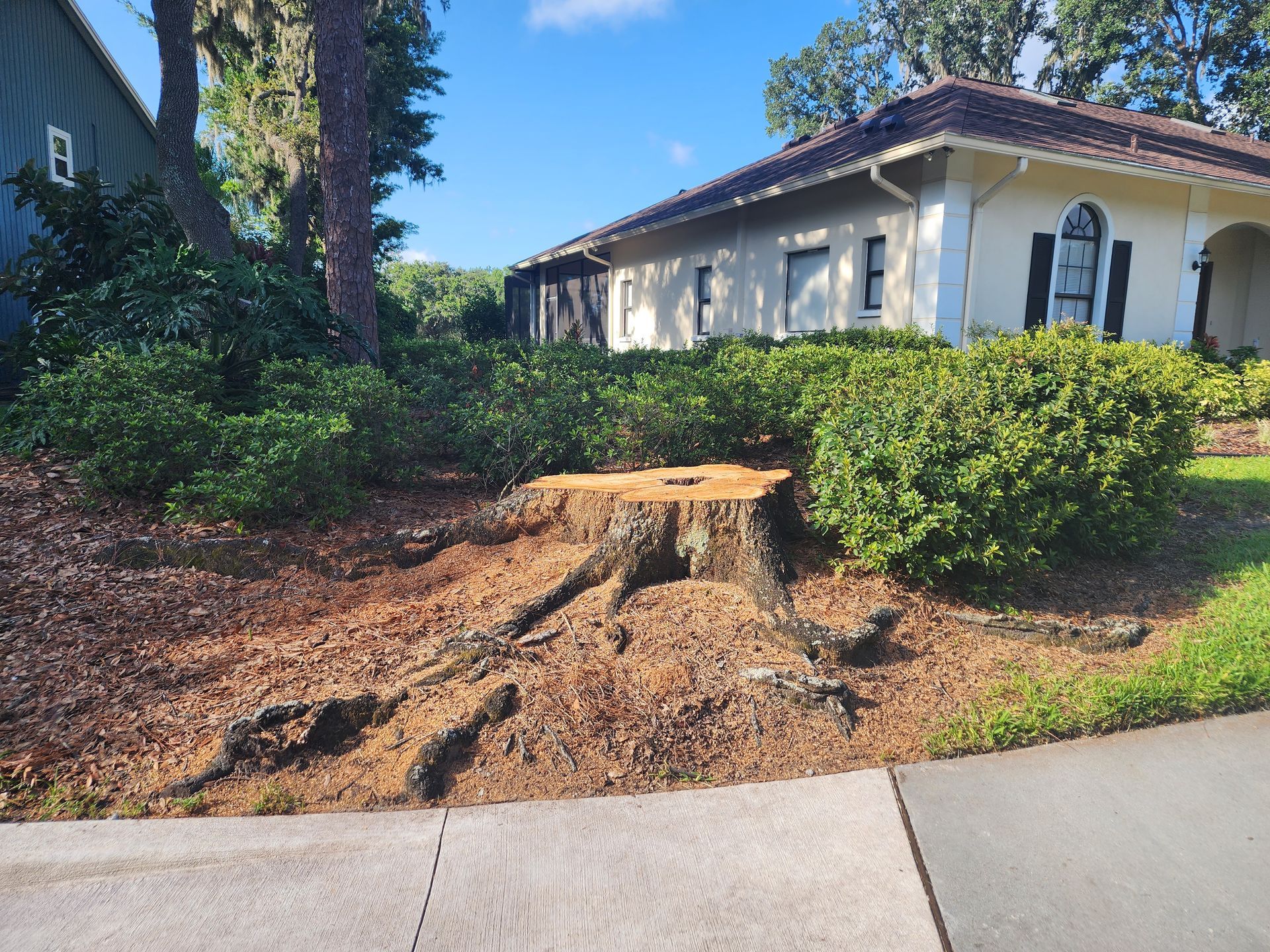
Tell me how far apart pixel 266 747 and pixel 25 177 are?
7984 millimetres

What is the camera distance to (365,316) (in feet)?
28.3

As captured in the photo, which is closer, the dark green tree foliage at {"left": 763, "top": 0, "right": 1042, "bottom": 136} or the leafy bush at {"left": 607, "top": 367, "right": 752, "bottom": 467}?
the leafy bush at {"left": 607, "top": 367, "right": 752, "bottom": 467}

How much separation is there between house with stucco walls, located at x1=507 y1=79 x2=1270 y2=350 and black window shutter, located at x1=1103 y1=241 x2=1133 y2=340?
33 millimetres

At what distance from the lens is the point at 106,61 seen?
49.2 feet

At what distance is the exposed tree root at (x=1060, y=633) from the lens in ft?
13.7

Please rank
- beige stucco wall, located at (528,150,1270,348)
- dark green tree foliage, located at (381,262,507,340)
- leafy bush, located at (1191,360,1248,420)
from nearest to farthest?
leafy bush, located at (1191,360,1248,420)
beige stucco wall, located at (528,150,1270,348)
dark green tree foliage, located at (381,262,507,340)

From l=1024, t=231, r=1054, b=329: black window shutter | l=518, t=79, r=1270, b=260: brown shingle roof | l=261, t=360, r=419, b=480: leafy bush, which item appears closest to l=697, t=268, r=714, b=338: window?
l=518, t=79, r=1270, b=260: brown shingle roof

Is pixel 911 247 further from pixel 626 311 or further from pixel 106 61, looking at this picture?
pixel 106 61

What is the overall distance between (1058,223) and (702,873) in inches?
468

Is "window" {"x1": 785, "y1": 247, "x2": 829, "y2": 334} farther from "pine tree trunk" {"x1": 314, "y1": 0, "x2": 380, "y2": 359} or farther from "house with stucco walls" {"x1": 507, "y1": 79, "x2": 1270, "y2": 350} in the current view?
"pine tree trunk" {"x1": 314, "y1": 0, "x2": 380, "y2": 359}

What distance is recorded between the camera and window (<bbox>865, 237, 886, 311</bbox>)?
11867 mm

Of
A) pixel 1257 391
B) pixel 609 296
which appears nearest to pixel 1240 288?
pixel 1257 391

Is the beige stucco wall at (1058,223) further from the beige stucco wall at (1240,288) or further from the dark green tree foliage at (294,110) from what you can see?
the dark green tree foliage at (294,110)

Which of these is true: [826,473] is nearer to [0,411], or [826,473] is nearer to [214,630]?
[214,630]
